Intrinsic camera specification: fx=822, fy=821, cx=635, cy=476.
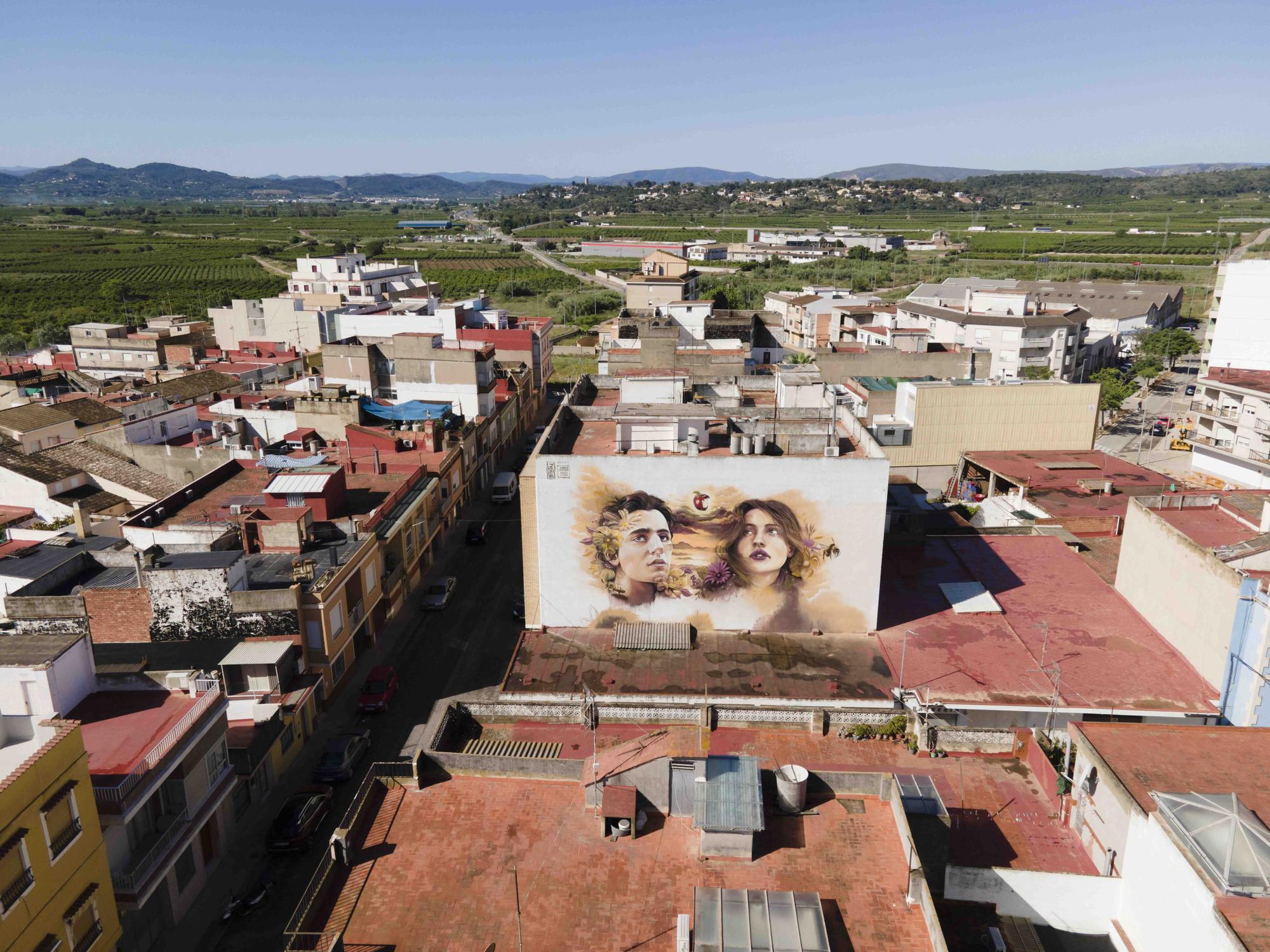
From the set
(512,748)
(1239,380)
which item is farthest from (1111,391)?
(512,748)

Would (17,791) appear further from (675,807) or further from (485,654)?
(485,654)

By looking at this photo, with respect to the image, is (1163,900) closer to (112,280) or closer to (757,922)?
(757,922)

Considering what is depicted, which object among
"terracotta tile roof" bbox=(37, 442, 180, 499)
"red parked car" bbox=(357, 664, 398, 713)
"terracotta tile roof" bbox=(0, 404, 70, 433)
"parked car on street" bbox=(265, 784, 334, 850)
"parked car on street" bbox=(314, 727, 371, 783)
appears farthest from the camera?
"terracotta tile roof" bbox=(0, 404, 70, 433)

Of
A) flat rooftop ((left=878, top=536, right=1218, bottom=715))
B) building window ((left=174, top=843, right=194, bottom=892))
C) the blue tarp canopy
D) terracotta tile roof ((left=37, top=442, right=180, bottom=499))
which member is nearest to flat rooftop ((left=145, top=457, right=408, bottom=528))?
terracotta tile roof ((left=37, top=442, right=180, bottom=499))

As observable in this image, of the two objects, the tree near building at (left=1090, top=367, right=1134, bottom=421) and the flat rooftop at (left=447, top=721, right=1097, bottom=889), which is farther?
the tree near building at (left=1090, top=367, right=1134, bottom=421)

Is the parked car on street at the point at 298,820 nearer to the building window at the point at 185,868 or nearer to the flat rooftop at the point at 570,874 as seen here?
the building window at the point at 185,868

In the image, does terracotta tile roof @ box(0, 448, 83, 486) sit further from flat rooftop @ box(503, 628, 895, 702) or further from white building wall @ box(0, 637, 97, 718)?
flat rooftop @ box(503, 628, 895, 702)

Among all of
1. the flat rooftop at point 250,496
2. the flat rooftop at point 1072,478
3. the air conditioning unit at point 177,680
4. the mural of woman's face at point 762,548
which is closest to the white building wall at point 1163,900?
the mural of woman's face at point 762,548
